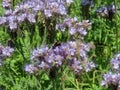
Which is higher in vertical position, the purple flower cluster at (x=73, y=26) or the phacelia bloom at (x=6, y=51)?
the purple flower cluster at (x=73, y=26)

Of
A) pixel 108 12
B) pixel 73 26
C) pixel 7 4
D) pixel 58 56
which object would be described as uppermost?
pixel 7 4

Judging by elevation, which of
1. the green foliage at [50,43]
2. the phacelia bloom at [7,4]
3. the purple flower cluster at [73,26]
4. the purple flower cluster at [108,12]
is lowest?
the green foliage at [50,43]

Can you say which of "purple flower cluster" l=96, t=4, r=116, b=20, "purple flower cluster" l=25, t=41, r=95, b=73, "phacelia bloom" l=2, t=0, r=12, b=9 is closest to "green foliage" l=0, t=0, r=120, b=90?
"purple flower cluster" l=96, t=4, r=116, b=20

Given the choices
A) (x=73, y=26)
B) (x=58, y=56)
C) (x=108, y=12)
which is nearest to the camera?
(x=58, y=56)

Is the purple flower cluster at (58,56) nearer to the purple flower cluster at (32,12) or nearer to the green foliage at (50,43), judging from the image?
the green foliage at (50,43)

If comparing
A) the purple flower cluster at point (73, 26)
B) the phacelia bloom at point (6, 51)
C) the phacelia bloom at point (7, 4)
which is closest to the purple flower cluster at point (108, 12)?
the purple flower cluster at point (73, 26)

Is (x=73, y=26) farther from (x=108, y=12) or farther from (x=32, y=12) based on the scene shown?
(x=108, y=12)

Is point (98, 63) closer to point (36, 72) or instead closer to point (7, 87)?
point (7, 87)

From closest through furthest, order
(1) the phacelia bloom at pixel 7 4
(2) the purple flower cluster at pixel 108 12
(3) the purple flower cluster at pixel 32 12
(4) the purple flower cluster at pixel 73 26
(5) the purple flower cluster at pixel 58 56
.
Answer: (5) the purple flower cluster at pixel 58 56 → (3) the purple flower cluster at pixel 32 12 → (4) the purple flower cluster at pixel 73 26 → (2) the purple flower cluster at pixel 108 12 → (1) the phacelia bloom at pixel 7 4

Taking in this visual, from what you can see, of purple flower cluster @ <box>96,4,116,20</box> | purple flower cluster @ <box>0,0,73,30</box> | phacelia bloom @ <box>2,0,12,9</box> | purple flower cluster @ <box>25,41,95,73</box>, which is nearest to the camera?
purple flower cluster @ <box>25,41,95,73</box>

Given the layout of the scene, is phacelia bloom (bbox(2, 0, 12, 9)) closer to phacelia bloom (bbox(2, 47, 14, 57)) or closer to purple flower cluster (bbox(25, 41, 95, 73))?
phacelia bloom (bbox(2, 47, 14, 57))

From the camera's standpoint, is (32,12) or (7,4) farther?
(7,4)

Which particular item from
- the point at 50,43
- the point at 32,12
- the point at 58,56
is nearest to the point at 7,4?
the point at 50,43
